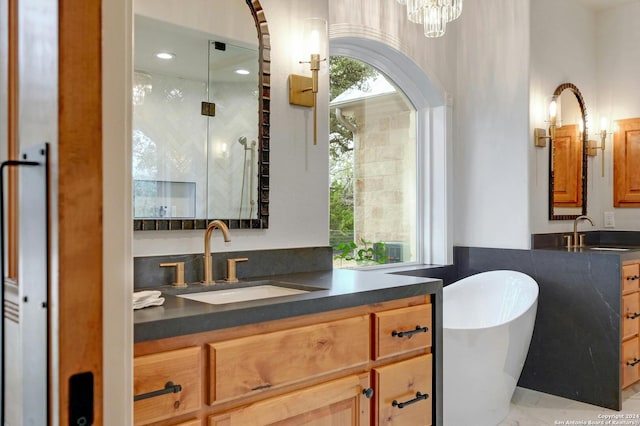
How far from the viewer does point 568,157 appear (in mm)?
3918

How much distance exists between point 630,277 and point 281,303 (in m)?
2.53

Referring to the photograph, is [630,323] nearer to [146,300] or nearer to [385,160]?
[385,160]

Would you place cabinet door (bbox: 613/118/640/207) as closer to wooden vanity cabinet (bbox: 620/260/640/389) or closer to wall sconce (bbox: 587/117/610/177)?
wall sconce (bbox: 587/117/610/177)

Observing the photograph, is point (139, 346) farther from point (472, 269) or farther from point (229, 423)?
point (472, 269)

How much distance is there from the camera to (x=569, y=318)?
324 cm

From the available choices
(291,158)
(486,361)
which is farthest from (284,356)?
(486,361)

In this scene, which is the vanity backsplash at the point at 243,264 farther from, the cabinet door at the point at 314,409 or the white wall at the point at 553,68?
the white wall at the point at 553,68

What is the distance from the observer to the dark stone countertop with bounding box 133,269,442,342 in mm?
1309

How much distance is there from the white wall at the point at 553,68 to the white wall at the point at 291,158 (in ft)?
5.71

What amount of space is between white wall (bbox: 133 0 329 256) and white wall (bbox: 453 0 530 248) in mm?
1627

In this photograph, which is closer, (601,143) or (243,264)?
(243,264)

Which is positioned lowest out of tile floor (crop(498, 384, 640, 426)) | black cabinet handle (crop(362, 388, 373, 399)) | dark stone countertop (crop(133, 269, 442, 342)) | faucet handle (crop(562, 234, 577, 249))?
tile floor (crop(498, 384, 640, 426))

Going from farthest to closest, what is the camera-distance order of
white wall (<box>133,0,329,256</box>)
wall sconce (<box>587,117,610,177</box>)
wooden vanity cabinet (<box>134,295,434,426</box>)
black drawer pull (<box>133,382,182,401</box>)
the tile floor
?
wall sconce (<box>587,117,610,177</box>)
the tile floor
white wall (<box>133,0,329,256</box>)
wooden vanity cabinet (<box>134,295,434,426</box>)
black drawer pull (<box>133,382,182,401</box>)

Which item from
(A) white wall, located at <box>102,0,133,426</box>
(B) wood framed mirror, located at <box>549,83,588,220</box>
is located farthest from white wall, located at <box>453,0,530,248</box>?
(A) white wall, located at <box>102,0,133,426</box>
